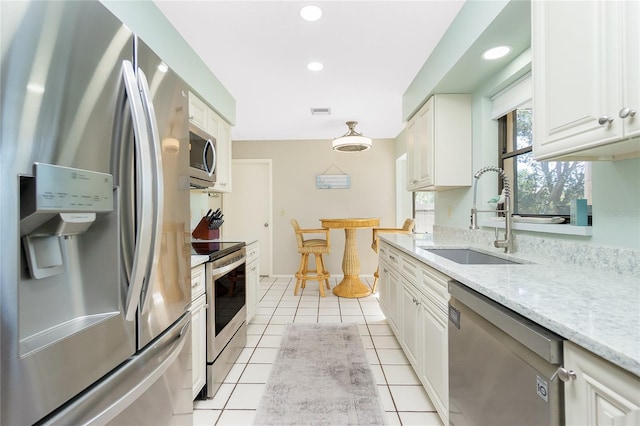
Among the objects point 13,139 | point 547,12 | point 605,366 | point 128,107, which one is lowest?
point 605,366

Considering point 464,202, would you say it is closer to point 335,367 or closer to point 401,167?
point 335,367

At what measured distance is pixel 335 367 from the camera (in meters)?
2.00

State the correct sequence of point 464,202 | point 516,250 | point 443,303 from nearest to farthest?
point 443,303 → point 516,250 → point 464,202

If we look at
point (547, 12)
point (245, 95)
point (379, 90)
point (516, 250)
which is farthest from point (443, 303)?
point (245, 95)

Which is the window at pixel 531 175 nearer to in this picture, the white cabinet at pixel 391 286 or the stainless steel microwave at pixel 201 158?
the white cabinet at pixel 391 286

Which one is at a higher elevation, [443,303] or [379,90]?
[379,90]

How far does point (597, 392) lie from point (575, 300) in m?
0.30

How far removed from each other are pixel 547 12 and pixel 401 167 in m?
3.69

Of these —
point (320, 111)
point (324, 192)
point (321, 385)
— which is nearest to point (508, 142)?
point (320, 111)

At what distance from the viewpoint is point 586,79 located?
0.93 metres

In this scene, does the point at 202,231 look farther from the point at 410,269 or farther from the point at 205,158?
the point at 410,269

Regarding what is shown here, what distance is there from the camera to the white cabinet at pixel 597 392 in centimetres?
53

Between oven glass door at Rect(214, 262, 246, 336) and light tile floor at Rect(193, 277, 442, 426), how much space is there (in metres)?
0.39

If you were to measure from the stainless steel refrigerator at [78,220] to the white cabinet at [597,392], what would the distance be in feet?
3.64
